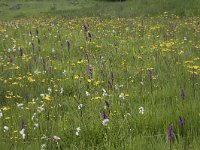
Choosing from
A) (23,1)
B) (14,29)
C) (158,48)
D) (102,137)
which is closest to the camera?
(102,137)

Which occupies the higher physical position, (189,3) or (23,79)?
(189,3)

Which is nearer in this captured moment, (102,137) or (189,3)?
(102,137)

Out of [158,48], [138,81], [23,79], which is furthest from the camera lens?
[158,48]

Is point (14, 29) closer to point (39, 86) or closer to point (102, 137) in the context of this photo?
point (39, 86)

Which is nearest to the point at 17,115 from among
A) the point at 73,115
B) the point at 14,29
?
the point at 73,115

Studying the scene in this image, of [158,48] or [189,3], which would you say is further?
[189,3]

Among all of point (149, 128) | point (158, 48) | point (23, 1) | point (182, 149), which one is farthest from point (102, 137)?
point (23, 1)

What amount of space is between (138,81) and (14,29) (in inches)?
336

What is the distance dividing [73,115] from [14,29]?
9653 mm

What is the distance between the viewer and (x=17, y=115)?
456 centimetres

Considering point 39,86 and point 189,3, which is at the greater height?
point 189,3

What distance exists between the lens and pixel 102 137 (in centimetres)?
379

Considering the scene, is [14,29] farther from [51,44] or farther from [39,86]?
[39,86]

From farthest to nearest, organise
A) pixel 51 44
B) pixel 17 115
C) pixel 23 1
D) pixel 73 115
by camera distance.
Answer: pixel 23 1
pixel 51 44
pixel 17 115
pixel 73 115
